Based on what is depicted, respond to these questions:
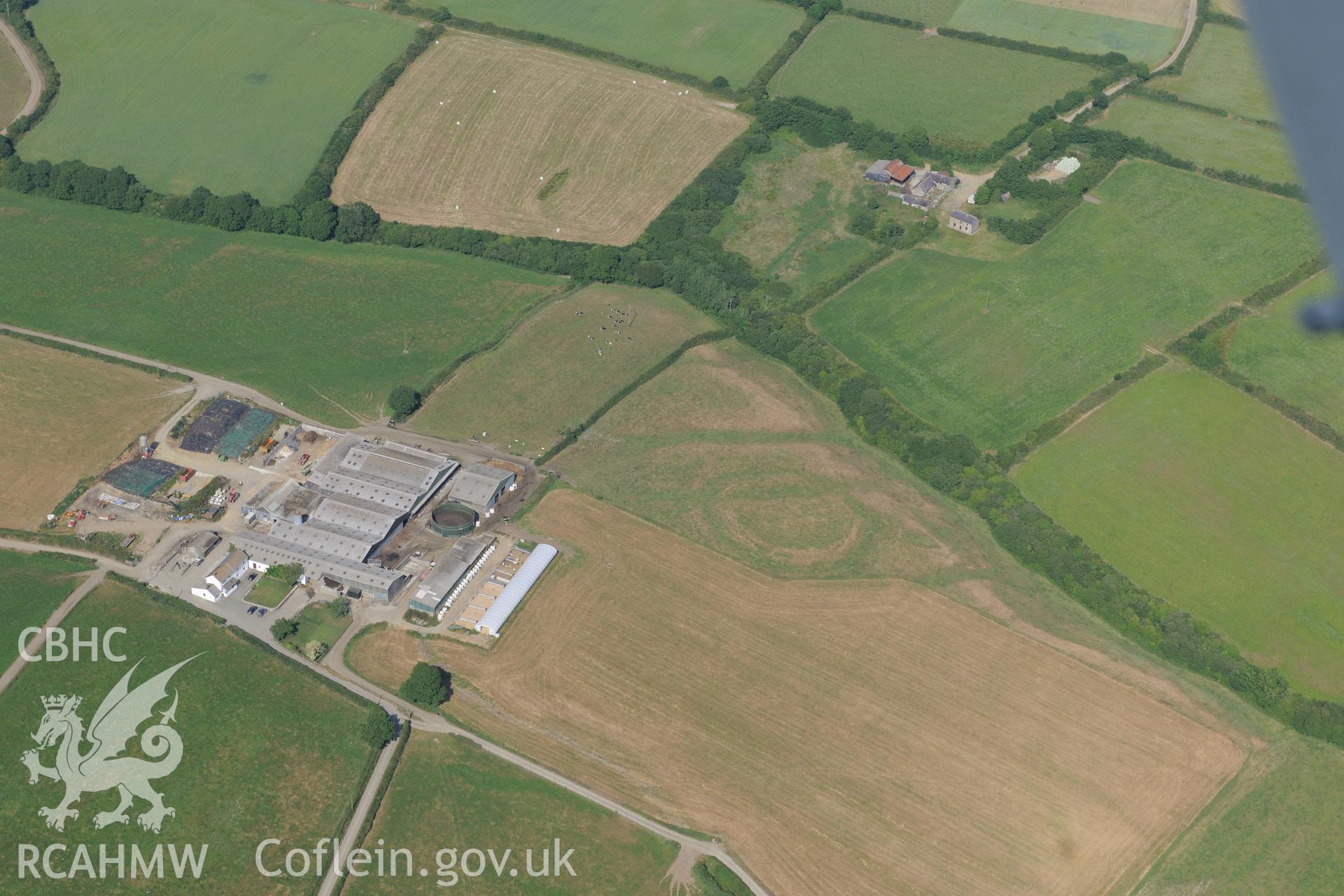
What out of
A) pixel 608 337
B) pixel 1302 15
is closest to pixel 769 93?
pixel 608 337

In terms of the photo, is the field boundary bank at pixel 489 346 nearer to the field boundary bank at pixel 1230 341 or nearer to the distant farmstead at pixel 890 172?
the distant farmstead at pixel 890 172

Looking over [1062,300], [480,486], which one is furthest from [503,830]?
[1062,300]

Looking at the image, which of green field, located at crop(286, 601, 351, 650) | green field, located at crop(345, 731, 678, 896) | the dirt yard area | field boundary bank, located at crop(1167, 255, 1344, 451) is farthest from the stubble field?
the dirt yard area

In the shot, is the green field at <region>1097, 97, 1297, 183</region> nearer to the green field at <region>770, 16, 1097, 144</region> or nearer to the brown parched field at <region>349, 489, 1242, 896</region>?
the green field at <region>770, 16, 1097, 144</region>

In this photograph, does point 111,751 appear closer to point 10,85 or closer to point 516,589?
point 516,589

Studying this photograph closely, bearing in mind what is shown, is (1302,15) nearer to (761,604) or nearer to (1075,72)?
(761,604)

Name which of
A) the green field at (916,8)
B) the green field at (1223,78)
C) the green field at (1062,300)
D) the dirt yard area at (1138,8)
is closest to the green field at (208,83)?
the green field at (916,8)
